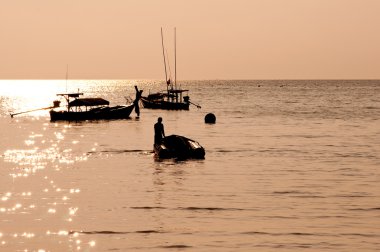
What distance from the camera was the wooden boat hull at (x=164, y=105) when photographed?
117500 millimetres

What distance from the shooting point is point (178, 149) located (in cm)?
4400

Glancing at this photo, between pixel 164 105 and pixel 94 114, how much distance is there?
1209 inches

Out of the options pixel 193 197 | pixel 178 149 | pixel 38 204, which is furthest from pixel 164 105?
pixel 38 204

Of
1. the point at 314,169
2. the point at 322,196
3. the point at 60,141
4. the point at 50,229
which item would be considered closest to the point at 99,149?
the point at 60,141

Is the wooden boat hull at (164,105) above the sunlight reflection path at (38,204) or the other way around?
the other way around

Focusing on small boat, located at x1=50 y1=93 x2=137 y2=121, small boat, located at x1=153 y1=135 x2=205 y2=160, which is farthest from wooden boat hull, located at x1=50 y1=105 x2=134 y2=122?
small boat, located at x1=153 y1=135 x2=205 y2=160

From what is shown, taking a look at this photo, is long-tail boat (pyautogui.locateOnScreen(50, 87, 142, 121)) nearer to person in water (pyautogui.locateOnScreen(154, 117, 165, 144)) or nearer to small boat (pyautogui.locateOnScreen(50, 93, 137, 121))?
small boat (pyautogui.locateOnScreen(50, 93, 137, 121))

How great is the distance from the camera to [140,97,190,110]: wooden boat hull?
118 metres

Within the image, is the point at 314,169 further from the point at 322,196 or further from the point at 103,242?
the point at 103,242

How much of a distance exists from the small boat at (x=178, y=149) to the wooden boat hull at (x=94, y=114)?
4573cm

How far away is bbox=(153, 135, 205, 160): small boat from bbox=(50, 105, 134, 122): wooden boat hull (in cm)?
4573

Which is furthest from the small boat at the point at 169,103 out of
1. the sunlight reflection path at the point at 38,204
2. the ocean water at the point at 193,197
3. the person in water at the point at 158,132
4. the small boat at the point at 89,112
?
the person in water at the point at 158,132

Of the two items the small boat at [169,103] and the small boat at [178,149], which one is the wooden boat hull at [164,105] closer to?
the small boat at [169,103]

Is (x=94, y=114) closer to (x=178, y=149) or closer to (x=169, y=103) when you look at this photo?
(x=169, y=103)
